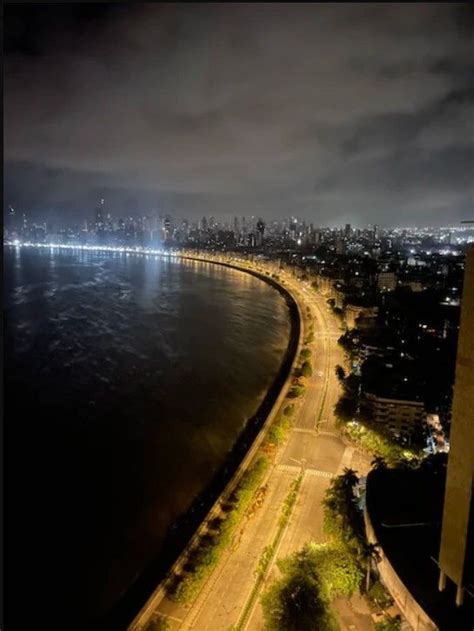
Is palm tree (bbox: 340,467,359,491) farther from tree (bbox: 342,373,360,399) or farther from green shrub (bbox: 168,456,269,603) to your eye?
tree (bbox: 342,373,360,399)

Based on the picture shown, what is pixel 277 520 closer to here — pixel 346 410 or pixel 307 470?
pixel 307 470

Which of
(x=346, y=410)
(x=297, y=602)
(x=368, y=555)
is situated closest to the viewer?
(x=297, y=602)

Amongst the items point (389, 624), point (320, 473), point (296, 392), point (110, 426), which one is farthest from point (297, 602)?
point (110, 426)

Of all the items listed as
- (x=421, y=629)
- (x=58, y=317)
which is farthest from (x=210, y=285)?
(x=421, y=629)

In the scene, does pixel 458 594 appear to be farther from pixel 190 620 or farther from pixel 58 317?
pixel 58 317

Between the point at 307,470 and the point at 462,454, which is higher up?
the point at 462,454
